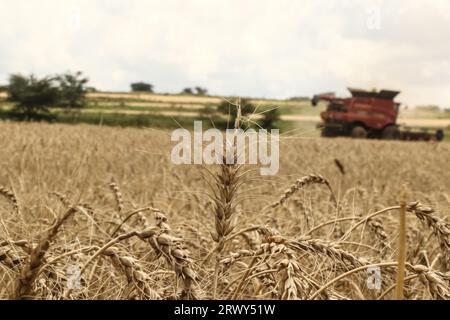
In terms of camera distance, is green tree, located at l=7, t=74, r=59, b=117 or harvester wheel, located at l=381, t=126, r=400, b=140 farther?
green tree, located at l=7, t=74, r=59, b=117

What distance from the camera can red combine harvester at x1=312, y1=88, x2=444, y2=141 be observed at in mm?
30641

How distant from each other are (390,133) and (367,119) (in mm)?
1143

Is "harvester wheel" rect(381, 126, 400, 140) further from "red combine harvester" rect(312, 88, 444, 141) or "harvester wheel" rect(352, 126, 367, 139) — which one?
"harvester wheel" rect(352, 126, 367, 139)

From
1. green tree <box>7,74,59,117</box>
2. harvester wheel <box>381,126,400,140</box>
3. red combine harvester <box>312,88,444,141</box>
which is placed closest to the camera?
red combine harvester <box>312,88,444,141</box>

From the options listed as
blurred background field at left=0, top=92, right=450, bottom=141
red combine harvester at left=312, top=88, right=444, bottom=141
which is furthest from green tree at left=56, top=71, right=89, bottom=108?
red combine harvester at left=312, top=88, right=444, bottom=141

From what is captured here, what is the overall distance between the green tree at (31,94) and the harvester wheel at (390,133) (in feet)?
63.3

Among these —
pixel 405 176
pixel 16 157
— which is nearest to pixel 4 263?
pixel 16 157

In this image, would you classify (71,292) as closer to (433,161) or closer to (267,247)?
(267,247)

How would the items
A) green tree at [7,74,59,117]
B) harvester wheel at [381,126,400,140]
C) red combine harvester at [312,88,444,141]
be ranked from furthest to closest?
green tree at [7,74,59,117] → harvester wheel at [381,126,400,140] → red combine harvester at [312,88,444,141]

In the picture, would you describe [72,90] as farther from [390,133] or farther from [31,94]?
[390,133]

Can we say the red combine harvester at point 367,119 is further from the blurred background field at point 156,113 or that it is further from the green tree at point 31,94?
the green tree at point 31,94

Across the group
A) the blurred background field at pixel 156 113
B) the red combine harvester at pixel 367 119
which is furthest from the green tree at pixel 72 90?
the red combine harvester at pixel 367 119

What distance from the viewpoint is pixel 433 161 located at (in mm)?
13156

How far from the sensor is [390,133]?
101 feet
